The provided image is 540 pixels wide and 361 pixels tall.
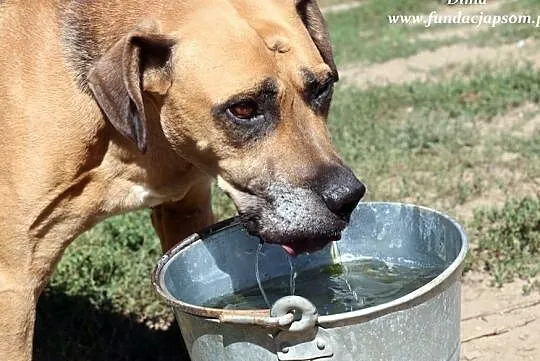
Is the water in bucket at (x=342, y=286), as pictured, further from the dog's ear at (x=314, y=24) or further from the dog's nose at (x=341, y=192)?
Result: the dog's ear at (x=314, y=24)

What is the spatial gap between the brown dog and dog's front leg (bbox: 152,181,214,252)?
12.9 inches

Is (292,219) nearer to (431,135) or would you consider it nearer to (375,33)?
(431,135)

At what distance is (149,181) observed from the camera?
3.56 m

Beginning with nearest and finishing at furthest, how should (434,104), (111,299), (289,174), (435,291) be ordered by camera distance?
1. (435,291)
2. (289,174)
3. (111,299)
4. (434,104)

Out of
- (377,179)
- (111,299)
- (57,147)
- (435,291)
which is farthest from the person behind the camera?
(377,179)

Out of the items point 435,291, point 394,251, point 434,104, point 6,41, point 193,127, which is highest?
point 6,41

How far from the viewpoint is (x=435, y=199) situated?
17.4 feet

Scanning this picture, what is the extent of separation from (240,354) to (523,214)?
2.52 meters

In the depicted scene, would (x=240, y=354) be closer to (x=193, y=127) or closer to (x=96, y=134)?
(x=193, y=127)

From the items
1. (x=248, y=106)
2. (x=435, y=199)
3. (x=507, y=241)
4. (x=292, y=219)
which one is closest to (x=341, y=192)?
(x=292, y=219)

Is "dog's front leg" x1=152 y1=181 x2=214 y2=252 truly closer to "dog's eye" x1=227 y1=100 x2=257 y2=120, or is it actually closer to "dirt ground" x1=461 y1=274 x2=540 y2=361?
"dog's eye" x1=227 y1=100 x2=257 y2=120

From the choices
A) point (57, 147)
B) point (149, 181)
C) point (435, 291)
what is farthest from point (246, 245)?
point (435, 291)

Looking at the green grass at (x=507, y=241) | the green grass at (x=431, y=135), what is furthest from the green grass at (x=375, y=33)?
the green grass at (x=507, y=241)

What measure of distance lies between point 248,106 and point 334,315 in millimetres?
862
